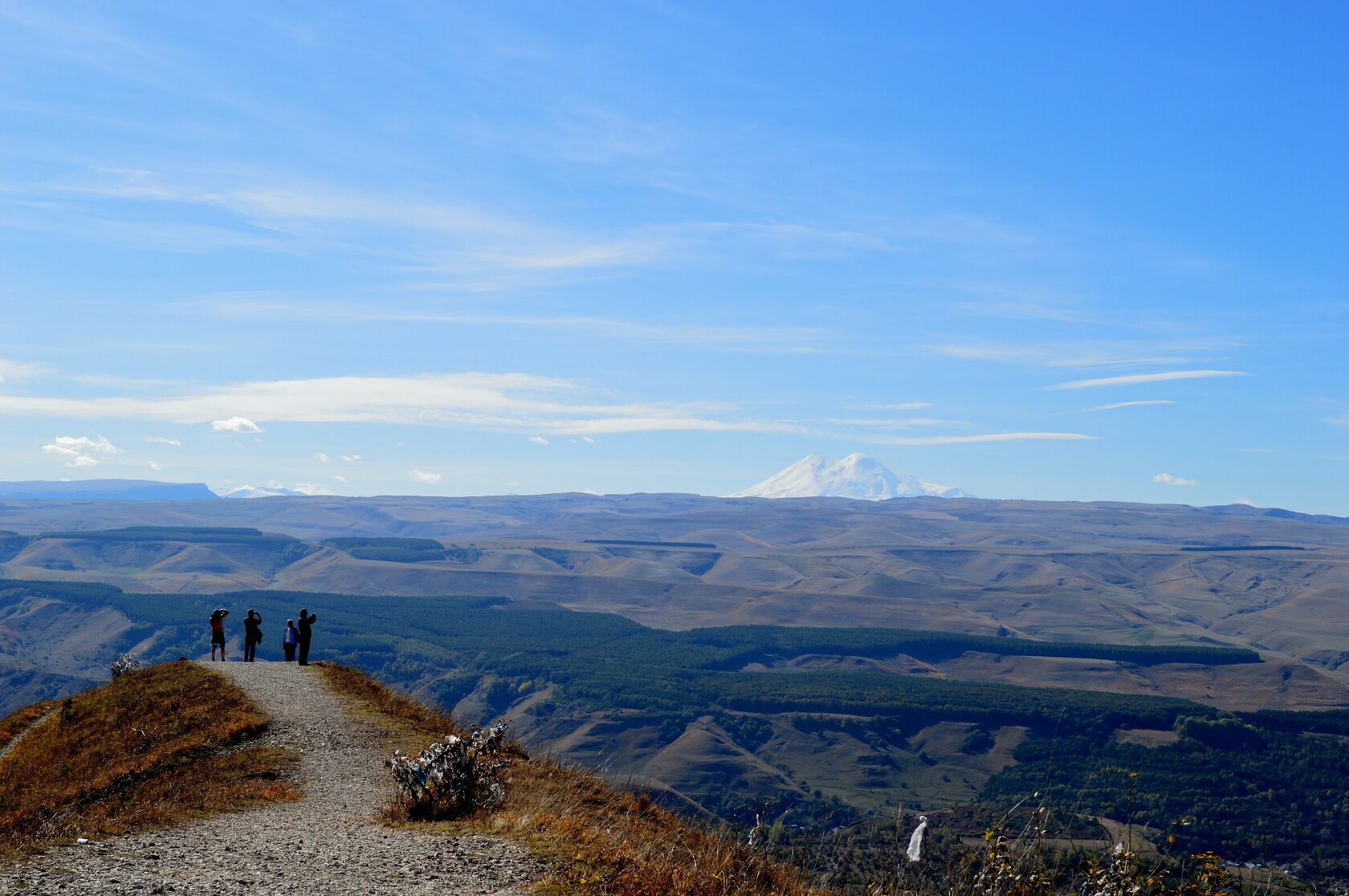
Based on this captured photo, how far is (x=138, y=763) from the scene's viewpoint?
22828 mm

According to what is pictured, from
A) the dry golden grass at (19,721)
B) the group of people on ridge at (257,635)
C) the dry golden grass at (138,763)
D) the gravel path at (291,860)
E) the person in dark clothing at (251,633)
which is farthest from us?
the group of people on ridge at (257,635)

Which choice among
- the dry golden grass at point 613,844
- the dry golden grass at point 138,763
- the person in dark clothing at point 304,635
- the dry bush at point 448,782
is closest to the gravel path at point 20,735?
the dry golden grass at point 138,763

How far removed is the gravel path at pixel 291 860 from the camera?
12672 millimetres

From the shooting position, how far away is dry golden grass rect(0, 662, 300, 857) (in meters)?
17.2

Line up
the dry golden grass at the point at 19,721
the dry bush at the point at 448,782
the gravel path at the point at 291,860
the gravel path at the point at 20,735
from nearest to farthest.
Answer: the gravel path at the point at 291,860 → the dry bush at the point at 448,782 → the gravel path at the point at 20,735 → the dry golden grass at the point at 19,721

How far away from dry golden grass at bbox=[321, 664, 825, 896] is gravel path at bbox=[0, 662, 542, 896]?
0.54 meters

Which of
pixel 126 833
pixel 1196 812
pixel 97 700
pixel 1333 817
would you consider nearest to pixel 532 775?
pixel 126 833

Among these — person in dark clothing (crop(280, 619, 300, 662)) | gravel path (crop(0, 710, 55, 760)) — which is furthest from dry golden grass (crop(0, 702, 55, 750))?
person in dark clothing (crop(280, 619, 300, 662))

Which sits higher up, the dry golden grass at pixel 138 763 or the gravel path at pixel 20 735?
the dry golden grass at pixel 138 763

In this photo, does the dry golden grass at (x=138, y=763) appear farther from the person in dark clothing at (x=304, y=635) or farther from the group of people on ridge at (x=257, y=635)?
the person in dark clothing at (x=304, y=635)

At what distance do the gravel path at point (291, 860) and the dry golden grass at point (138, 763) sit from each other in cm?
83

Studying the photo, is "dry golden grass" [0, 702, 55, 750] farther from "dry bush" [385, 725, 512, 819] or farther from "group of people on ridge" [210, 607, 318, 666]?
"dry bush" [385, 725, 512, 819]

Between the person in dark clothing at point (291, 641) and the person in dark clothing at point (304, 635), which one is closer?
the person in dark clothing at point (304, 635)

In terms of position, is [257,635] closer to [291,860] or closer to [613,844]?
[291,860]
